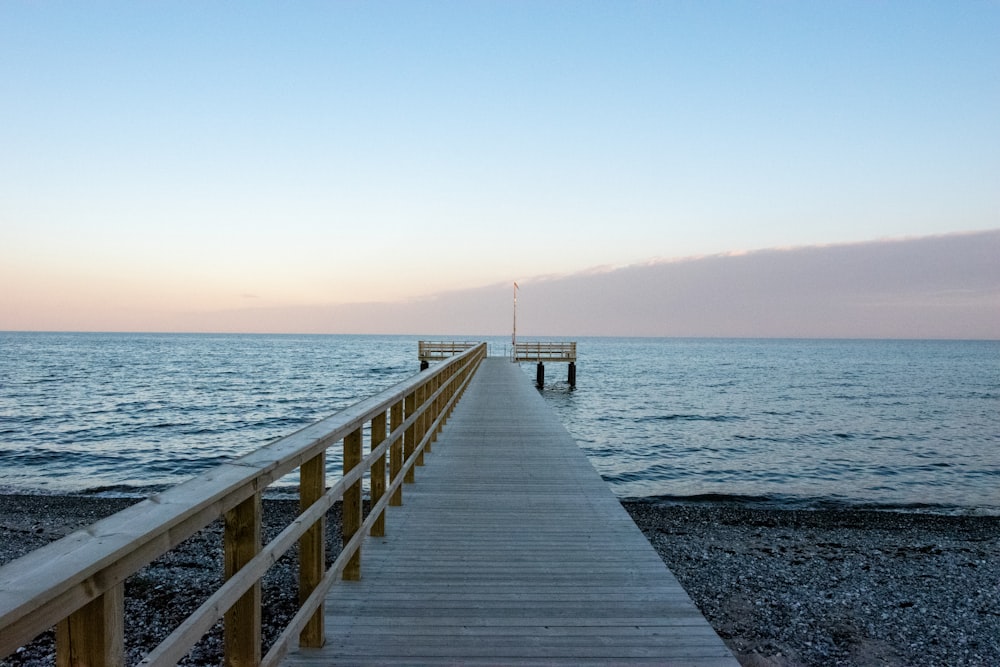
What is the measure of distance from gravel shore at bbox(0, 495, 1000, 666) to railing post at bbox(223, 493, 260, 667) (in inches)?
139

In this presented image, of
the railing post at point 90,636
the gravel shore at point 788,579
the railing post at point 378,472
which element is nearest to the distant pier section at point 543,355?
the gravel shore at point 788,579

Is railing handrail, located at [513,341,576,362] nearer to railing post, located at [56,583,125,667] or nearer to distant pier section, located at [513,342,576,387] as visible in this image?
distant pier section, located at [513,342,576,387]

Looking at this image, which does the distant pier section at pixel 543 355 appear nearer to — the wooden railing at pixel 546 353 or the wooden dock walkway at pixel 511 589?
the wooden railing at pixel 546 353

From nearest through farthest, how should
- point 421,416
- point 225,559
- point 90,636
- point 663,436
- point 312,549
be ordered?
1. point 90,636
2. point 225,559
3. point 312,549
4. point 421,416
5. point 663,436

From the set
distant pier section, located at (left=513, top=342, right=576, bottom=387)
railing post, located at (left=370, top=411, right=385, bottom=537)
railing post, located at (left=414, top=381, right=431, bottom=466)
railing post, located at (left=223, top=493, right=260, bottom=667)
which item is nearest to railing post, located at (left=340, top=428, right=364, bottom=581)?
railing post, located at (left=370, top=411, right=385, bottom=537)

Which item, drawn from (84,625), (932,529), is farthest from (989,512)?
(84,625)

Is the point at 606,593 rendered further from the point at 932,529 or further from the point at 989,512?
the point at 989,512

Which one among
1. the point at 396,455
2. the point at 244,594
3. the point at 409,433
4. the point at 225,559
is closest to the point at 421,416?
the point at 409,433

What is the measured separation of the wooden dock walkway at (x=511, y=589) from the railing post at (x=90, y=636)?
1.72m

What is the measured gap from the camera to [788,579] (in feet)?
23.8

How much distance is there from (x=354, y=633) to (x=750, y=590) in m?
5.30

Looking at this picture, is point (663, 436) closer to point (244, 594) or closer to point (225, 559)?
point (244, 594)

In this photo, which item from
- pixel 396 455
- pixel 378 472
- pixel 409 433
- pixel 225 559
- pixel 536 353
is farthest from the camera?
pixel 536 353

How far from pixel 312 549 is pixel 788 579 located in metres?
6.43
